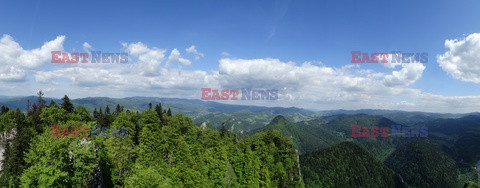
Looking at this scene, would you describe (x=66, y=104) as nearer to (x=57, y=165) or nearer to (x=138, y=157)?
(x=138, y=157)

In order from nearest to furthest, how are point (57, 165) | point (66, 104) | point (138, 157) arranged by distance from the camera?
point (57, 165)
point (138, 157)
point (66, 104)

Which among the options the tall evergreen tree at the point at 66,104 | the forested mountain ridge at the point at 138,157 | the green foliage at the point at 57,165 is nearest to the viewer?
the green foliage at the point at 57,165

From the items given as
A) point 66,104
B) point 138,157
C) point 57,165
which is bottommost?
point 138,157

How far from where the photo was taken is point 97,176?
4800 centimetres

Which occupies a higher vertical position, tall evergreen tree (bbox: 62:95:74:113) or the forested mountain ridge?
tall evergreen tree (bbox: 62:95:74:113)

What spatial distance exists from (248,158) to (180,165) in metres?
22.2

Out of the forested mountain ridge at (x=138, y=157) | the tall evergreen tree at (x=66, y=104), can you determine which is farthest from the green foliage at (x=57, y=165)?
the tall evergreen tree at (x=66, y=104)

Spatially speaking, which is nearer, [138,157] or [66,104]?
[138,157]

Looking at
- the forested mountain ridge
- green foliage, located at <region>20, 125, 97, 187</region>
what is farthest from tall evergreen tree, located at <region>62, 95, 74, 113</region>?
green foliage, located at <region>20, 125, 97, 187</region>

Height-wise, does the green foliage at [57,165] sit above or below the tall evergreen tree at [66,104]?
below

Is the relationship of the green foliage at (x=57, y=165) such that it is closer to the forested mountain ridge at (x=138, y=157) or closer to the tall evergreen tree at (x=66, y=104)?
the forested mountain ridge at (x=138, y=157)

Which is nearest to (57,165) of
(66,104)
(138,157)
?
(138,157)

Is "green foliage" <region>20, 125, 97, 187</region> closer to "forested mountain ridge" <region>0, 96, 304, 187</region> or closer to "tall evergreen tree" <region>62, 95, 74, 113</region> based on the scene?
"forested mountain ridge" <region>0, 96, 304, 187</region>

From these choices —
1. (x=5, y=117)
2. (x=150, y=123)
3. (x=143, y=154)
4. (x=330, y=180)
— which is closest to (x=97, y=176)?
(x=143, y=154)
